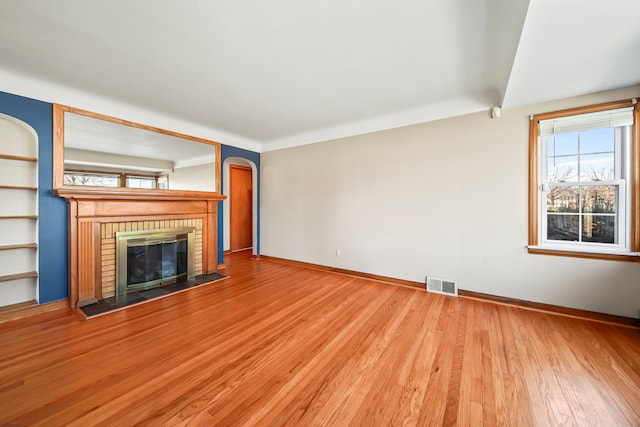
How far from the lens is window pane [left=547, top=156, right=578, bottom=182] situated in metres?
2.44

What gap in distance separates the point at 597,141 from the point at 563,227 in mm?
929

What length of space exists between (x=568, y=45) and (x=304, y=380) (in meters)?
3.02

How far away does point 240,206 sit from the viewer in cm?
580

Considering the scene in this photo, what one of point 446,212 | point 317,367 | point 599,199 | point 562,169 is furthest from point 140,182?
point 599,199

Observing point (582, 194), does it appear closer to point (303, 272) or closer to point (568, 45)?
point (568, 45)

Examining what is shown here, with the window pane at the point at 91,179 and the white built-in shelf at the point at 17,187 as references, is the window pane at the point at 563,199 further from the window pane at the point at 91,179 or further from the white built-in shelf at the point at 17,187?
the white built-in shelf at the point at 17,187

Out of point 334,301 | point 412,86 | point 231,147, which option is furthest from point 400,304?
point 231,147

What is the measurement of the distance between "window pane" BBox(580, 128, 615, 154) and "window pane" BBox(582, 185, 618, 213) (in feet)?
1.26

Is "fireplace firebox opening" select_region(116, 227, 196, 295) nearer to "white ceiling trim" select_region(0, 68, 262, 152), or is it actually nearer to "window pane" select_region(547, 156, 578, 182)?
"white ceiling trim" select_region(0, 68, 262, 152)

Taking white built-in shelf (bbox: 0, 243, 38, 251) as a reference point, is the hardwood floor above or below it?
below

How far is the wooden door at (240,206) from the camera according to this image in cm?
562

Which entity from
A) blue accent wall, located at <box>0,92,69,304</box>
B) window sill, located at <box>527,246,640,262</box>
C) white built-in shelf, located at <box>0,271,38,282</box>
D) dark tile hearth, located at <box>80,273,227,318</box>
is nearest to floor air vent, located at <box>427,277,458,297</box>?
window sill, located at <box>527,246,640,262</box>

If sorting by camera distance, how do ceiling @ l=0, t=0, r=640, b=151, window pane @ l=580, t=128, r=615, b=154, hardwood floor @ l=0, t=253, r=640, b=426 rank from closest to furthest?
hardwood floor @ l=0, t=253, r=640, b=426 → ceiling @ l=0, t=0, r=640, b=151 → window pane @ l=580, t=128, r=615, b=154

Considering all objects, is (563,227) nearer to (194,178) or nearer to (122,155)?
(194,178)
